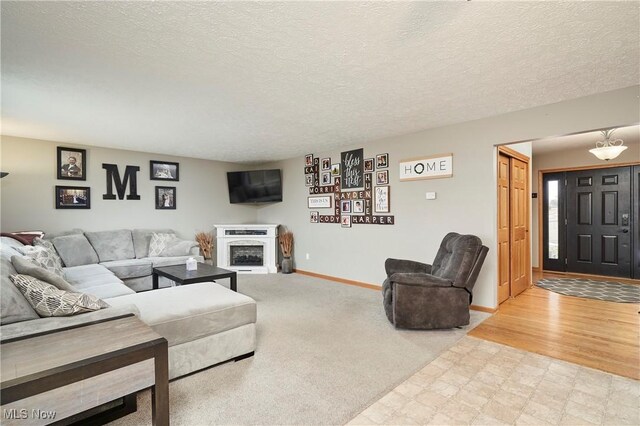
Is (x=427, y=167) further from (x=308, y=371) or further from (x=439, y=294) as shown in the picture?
(x=308, y=371)

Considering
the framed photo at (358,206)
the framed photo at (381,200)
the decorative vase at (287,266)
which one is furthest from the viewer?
the decorative vase at (287,266)

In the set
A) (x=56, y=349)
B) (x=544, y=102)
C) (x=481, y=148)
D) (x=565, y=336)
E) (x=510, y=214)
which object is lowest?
(x=565, y=336)

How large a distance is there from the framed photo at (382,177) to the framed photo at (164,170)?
A: 13.2ft

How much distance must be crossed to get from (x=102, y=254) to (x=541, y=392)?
19.0ft

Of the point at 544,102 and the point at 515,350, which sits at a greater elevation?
the point at 544,102

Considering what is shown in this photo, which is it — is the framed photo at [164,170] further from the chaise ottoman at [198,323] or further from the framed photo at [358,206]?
the chaise ottoman at [198,323]

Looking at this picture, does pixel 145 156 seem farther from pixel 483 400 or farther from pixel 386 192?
pixel 483 400

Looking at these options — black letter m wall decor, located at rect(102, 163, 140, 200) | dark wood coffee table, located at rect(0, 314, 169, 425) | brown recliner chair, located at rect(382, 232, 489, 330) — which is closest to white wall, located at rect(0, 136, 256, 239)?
black letter m wall decor, located at rect(102, 163, 140, 200)

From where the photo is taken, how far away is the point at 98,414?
182 cm

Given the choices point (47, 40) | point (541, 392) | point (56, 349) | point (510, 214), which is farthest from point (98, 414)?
point (510, 214)

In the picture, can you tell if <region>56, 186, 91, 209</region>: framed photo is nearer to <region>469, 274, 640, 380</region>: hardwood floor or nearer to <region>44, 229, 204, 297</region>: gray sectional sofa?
<region>44, 229, 204, 297</region>: gray sectional sofa

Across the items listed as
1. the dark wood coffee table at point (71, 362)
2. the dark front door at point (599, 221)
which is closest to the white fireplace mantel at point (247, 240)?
the dark wood coffee table at point (71, 362)

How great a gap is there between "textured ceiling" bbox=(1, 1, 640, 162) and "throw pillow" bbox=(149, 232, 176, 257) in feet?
7.27

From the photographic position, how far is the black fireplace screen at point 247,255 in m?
6.61
